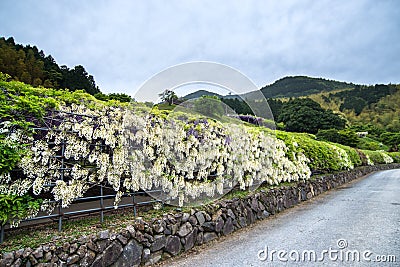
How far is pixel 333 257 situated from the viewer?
130 inches

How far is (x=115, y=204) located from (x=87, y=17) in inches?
284

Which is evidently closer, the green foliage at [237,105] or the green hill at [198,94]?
the green hill at [198,94]

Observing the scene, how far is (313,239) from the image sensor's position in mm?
3979

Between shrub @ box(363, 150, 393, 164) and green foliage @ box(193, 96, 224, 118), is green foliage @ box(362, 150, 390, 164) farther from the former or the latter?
green foliage @ box(193, 96, 224, 118)

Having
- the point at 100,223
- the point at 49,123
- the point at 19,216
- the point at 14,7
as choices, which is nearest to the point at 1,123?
the point at 49,123

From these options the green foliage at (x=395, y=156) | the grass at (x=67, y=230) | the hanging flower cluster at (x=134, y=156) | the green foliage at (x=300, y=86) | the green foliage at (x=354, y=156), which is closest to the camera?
the grass at (x=67, y=230)

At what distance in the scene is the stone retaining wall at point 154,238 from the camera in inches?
97.3

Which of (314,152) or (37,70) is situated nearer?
(314,152)

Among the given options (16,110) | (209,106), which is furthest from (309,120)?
(16,110)

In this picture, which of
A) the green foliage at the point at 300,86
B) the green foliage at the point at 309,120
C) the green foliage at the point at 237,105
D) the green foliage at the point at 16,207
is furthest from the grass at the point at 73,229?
the green foliage at the point at 300,86

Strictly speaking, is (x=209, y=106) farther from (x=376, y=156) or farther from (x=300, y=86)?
(x=300, y=86)

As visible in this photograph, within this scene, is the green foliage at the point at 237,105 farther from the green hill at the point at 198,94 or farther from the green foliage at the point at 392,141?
the green foliage at the point at 392,141

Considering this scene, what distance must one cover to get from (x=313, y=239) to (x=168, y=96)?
10.8 feet

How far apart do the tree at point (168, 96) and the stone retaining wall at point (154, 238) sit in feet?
6.29
